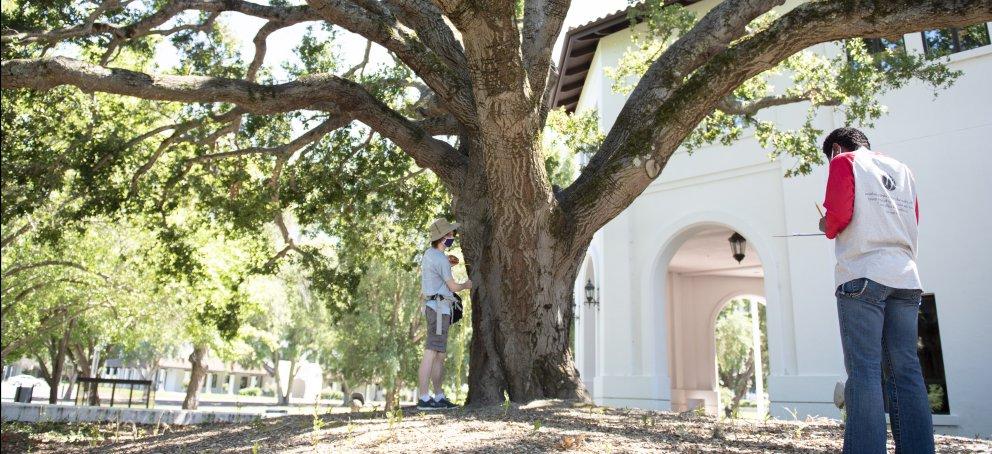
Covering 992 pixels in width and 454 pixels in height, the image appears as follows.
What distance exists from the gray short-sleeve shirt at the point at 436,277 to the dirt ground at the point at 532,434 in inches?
45.8

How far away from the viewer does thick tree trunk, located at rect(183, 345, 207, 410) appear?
26.3 metres

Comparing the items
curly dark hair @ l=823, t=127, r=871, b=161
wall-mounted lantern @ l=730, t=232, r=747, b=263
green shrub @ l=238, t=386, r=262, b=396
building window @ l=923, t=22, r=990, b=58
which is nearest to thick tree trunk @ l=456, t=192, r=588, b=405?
curly dark hair @ l=823, t=127, r=871, b=161

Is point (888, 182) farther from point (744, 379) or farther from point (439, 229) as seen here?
point (744, 379)

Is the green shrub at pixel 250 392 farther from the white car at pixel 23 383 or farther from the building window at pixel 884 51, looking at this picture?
the building window at pixel 884 51

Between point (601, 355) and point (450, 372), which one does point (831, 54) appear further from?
point (450, 372)

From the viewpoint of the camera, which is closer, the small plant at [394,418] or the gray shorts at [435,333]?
the small plant at [394,418]

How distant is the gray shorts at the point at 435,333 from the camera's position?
6.52 m

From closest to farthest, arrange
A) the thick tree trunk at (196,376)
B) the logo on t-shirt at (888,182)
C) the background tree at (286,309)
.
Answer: the logo on t-shirt at (888,182) → the background tree at (286,309) → the thick tree trunk at (196,376)

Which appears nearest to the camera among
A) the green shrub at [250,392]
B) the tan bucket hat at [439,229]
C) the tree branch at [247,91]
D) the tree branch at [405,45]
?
the tree branch at [247,91]

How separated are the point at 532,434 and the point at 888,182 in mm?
2466

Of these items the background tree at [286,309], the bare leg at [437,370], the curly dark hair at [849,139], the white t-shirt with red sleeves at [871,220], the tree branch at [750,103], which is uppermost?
the tree branch at [750,103]

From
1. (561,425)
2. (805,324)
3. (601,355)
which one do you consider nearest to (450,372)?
(601,355)

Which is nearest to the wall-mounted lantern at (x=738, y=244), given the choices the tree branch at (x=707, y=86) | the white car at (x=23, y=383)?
the tree branch at (x=707, y=86)

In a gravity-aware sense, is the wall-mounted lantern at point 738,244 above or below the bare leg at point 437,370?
above
